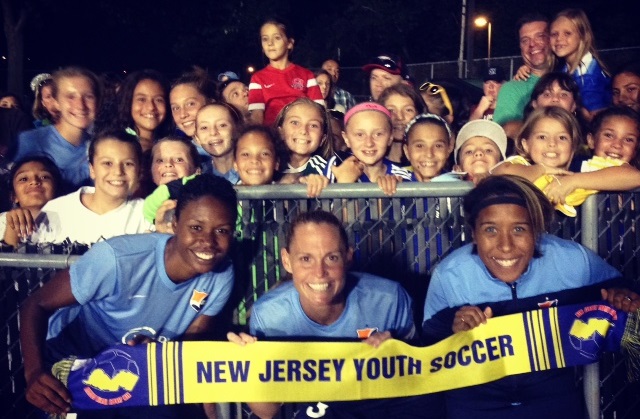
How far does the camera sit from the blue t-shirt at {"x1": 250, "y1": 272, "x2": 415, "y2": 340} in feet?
14.3

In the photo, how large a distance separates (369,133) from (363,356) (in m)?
2.12

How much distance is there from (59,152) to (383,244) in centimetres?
300

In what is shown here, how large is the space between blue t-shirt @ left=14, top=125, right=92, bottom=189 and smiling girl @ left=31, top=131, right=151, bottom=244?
0.81 meters

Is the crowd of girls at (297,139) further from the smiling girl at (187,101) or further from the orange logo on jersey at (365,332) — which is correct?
the orange logo on jersey at (365,332)

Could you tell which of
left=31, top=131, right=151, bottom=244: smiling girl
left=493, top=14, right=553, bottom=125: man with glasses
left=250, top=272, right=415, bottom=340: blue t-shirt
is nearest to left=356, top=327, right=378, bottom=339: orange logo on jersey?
left=250, top=272, right=415, bottom=340: blue t-shirt

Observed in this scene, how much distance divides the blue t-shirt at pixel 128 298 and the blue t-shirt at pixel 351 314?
0.38m

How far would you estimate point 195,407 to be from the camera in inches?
183

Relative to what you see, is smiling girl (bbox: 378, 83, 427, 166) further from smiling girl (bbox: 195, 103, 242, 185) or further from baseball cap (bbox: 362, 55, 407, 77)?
smiling girl (bbox: 195, 103, 242, 185)

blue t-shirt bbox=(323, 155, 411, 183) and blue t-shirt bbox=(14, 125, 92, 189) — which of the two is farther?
blue t-shirt bbox=(14, 125, 92, 189)

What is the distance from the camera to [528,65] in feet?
23.8

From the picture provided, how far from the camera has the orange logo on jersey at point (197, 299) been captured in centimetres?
455

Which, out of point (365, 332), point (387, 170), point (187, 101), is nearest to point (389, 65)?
point (187, 101)

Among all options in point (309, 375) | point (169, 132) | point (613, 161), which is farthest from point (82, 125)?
point (613, 161)

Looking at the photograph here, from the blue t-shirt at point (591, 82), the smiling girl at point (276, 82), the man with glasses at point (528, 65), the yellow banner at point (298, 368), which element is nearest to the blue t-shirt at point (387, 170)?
the man with glasses at point (528, 65)
